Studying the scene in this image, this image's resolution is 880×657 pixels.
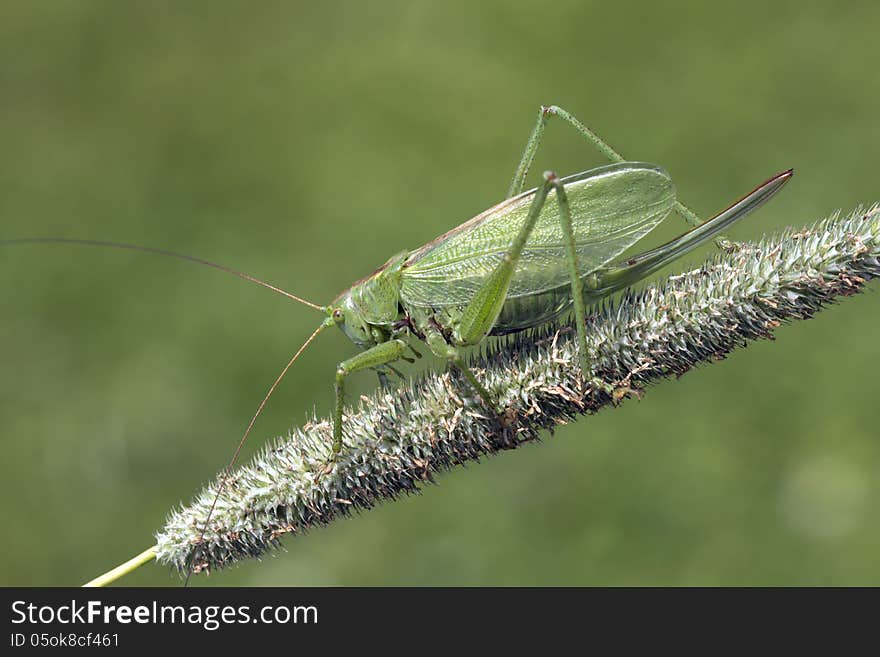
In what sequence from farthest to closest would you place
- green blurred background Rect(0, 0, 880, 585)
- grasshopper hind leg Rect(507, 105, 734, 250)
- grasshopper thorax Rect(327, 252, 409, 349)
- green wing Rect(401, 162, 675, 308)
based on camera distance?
green blurred background Rect(0, 0, 880, 585) < grasshopper thorax Rect(327, 252, 409, 349) < grasshopper hind leg Rect(507, 105, 734, 250) < green wing Rect(401, 162, 675, 308)

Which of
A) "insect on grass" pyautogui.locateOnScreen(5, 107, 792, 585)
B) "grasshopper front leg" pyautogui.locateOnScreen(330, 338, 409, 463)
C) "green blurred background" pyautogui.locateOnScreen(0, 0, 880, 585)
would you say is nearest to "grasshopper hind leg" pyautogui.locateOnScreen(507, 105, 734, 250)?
"insect on grass" pyautogui.locateOnScreen(5, 107, 792, 585)

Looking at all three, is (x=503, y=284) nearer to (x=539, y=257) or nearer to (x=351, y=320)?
(x=539, y=257)

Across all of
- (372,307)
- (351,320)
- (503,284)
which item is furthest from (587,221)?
(351,320)

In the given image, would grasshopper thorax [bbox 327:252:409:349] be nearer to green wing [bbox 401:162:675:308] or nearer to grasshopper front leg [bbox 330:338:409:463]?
grasshopper front leg [bbox 330:338:409:463]

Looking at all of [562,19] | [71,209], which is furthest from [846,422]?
[71,209]

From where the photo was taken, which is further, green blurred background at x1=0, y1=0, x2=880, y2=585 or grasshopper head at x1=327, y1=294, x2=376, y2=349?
green blurred background at x1=0, y1=0, x2=880, y2=585

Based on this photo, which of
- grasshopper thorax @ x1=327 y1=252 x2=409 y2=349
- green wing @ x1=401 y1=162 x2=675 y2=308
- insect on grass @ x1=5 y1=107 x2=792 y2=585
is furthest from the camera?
grasshopper thorax @ x1=327 y1=252 x2=409 y2=349

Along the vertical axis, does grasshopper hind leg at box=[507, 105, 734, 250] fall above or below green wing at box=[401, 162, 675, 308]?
above
